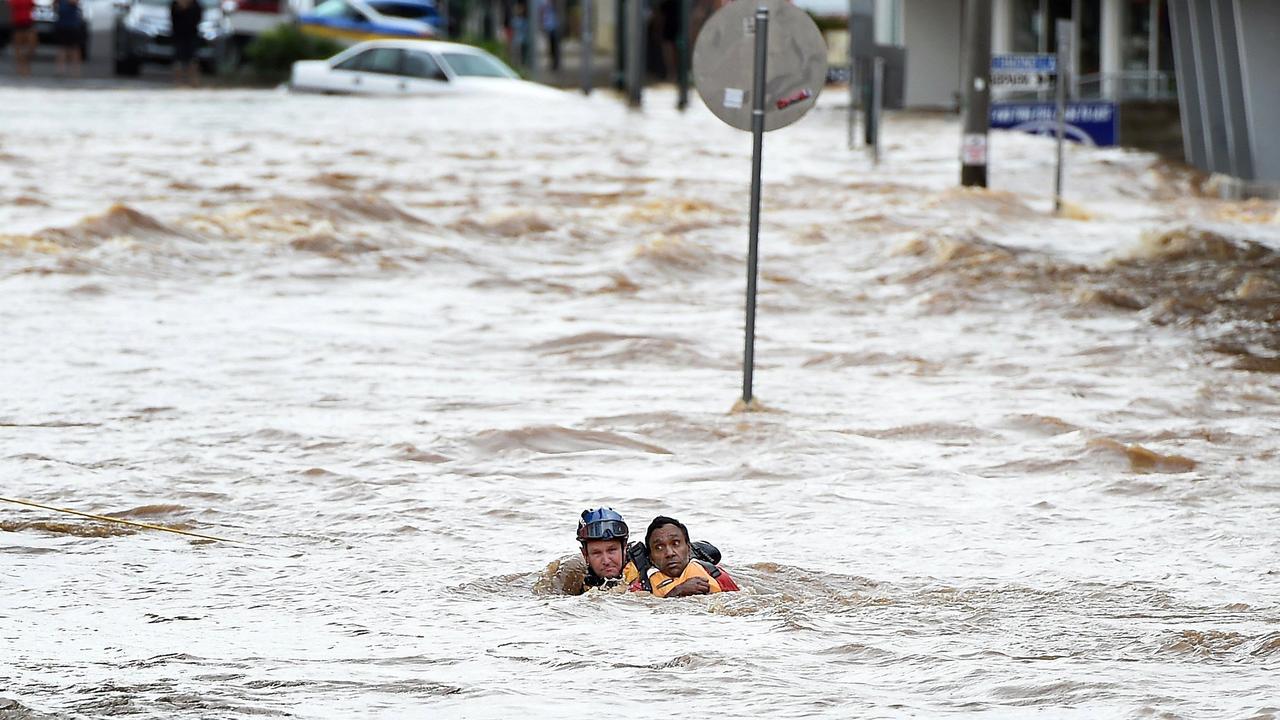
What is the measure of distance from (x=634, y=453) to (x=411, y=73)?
1131 inches

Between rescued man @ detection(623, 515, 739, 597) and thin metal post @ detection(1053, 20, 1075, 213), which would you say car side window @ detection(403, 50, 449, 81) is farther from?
rescued man @ detection(623, 515, 739, 597)

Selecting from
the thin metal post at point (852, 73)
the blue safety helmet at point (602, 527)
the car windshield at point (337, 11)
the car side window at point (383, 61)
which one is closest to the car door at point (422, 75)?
the car side window at point (383, 61)

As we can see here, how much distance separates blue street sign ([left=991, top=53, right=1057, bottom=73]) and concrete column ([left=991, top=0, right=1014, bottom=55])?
14.5m

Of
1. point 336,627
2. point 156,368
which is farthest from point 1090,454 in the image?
point 156,368

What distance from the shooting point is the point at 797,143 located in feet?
108

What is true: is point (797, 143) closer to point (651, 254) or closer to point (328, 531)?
point (651, 254)

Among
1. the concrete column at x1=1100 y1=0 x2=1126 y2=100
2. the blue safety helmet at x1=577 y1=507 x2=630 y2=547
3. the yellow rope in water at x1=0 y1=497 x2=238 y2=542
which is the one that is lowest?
the yellow rope in water at x1=0 y1=497 x2=238 y2=542

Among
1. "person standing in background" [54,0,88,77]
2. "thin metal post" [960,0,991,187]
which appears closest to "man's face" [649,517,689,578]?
"thin metal post" [960,0,991,187]

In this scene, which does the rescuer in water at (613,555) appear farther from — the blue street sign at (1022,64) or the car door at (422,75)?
the car door at (422,75)

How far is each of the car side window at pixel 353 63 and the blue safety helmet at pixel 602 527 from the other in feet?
107

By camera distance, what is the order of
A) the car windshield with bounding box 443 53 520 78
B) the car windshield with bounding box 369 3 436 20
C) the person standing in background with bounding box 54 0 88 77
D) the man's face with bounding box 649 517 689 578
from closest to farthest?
the man's face with bounding box 649 517 689 578 → the car windshield with bounding box 443 53 520 78 → the person standing in background with bounding box 54 0 88 77 → the car windshield with bounding box 369 3 436 20

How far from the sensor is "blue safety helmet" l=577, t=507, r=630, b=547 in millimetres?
7133

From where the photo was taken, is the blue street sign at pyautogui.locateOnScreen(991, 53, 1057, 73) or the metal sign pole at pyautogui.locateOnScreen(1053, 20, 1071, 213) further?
the blue street sign at pyautogui.locateOnScreen(991, 53, 1057, 73)

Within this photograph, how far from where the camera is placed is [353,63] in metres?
39.0
